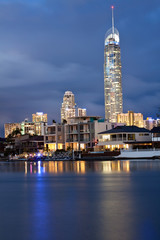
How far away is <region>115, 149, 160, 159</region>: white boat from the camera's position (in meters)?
82.6

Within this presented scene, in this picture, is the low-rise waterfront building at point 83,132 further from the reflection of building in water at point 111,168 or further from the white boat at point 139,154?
the reflection of building in water at point 111,168

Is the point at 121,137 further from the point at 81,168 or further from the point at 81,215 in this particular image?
the point at 81,215

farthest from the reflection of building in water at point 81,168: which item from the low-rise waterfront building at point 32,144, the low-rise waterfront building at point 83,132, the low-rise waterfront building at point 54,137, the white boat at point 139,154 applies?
the low-rise waterfront building at point 32,144

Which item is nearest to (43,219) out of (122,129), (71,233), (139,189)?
(71,233)

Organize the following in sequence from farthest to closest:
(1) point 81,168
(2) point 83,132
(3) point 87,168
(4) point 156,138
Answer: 1. (2) point 83,132
2. (4) point 156,138
3. (1) point 81,168
4. (3) point 87,168

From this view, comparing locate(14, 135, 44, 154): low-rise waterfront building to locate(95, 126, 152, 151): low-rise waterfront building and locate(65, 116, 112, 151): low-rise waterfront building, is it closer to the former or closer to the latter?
locate(65, 116, 112, 151): low-rise waterfront building

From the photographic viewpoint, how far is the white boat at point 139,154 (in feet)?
271

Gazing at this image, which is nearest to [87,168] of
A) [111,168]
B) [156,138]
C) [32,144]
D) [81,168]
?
[81,168]

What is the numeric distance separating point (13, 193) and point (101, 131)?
79786 millimetres

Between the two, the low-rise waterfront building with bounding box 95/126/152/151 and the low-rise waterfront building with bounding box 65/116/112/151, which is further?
the low-rise waterfront building with bounding box 65/116/112/151

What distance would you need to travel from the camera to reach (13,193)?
26500mm

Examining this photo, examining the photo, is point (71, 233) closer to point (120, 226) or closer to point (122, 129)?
point (120, 226)

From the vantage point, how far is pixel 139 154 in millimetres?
83875

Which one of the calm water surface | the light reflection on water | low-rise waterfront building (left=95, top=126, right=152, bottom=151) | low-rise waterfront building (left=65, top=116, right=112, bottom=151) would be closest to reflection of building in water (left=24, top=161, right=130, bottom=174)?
the light reflection on water
